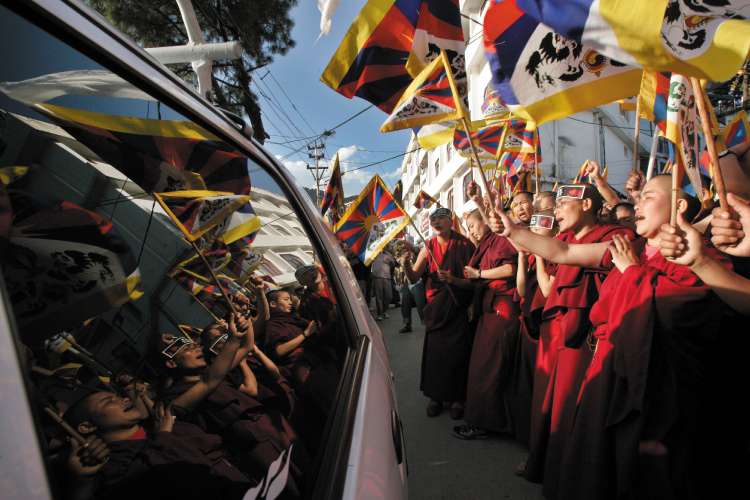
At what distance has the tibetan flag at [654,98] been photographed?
1.89 metres

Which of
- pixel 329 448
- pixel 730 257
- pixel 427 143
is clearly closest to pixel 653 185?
pixel 730 257

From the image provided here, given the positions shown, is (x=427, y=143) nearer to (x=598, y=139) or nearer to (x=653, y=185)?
(x=653, y=185)

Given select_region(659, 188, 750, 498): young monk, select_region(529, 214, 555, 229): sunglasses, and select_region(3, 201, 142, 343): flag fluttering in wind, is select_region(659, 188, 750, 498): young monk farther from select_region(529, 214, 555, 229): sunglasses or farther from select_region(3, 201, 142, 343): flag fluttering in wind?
select_region(3, 201, 142, 343): flag fluttering in wind

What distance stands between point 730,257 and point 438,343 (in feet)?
7.70

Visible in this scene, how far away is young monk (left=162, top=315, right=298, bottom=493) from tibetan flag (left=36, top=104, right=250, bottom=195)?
1.13 feet

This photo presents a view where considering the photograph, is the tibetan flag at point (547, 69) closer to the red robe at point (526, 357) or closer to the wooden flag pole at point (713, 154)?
the wooden flag pole at point (713, 154)

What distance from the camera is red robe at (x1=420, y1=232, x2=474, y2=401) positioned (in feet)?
11.3

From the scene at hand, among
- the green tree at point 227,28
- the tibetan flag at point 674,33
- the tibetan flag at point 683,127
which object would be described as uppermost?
the green tree at point 227,28

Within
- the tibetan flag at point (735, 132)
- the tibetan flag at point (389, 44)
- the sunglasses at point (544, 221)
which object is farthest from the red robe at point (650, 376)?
the tibetan flag at point (735, 132)

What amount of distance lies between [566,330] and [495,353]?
0.98 m

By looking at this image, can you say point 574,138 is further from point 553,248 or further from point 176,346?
point 176,346

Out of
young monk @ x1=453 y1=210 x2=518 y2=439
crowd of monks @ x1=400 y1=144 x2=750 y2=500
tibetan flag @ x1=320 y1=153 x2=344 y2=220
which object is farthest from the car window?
tibetan flag @ x1=320 y1=153 x2=344 y2=220

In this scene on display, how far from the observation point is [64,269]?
54 centimetres

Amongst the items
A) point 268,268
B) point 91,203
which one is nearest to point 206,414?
point 91,203
